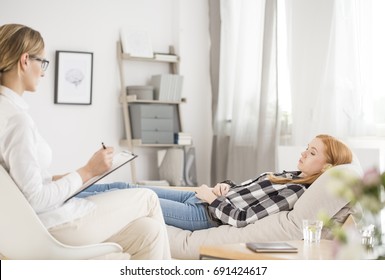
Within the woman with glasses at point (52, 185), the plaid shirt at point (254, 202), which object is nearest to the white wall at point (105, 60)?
the plaid shirt at point (254, 202)

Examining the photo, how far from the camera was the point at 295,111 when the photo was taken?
4070mm

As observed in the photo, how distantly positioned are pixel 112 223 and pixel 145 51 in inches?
126

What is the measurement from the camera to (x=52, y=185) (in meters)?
1.78

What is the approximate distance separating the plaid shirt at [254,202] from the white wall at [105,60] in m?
2.34

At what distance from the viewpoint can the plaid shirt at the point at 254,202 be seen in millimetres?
2541

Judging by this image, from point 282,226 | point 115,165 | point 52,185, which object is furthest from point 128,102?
point 52,185

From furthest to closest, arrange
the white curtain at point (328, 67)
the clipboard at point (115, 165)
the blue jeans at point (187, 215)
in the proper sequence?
1. the white curtain at point (328, 67)
2. the blue jeans at point (187, 215)
3. the clipboard at point (115, 165)

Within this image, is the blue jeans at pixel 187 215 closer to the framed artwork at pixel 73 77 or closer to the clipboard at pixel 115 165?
the clipboard at pixel 115 165

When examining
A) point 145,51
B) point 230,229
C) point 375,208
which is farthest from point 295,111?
point 375,208

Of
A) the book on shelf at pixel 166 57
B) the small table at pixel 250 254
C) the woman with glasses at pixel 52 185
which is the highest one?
Answer: the book on shelf at pixel 166 57

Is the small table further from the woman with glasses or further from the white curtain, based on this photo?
the white curtain

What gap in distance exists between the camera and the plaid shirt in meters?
2.54
